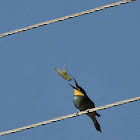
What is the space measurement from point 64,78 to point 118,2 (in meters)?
2.51

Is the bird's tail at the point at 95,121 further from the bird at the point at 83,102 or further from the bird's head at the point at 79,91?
the bird's head at the point at 79,91

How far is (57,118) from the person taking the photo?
8297 millimetres

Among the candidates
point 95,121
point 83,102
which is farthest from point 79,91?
point 95,121

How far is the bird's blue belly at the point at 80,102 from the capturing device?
516 inches

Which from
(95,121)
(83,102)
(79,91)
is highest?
(79,91)

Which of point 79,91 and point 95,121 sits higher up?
point 79,91

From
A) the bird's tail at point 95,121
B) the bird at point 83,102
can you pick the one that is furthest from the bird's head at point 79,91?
the bird's tail at point 95,121

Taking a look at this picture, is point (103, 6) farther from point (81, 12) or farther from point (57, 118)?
point (57, 118)

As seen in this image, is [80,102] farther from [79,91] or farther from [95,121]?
[95,121]

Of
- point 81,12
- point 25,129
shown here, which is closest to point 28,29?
point 81,12

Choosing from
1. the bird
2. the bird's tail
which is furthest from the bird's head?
the bird's tail

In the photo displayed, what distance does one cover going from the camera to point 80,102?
520 inches

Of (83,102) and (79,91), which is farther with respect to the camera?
(79,91)

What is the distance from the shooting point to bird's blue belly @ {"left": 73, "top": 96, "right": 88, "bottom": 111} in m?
13.1
